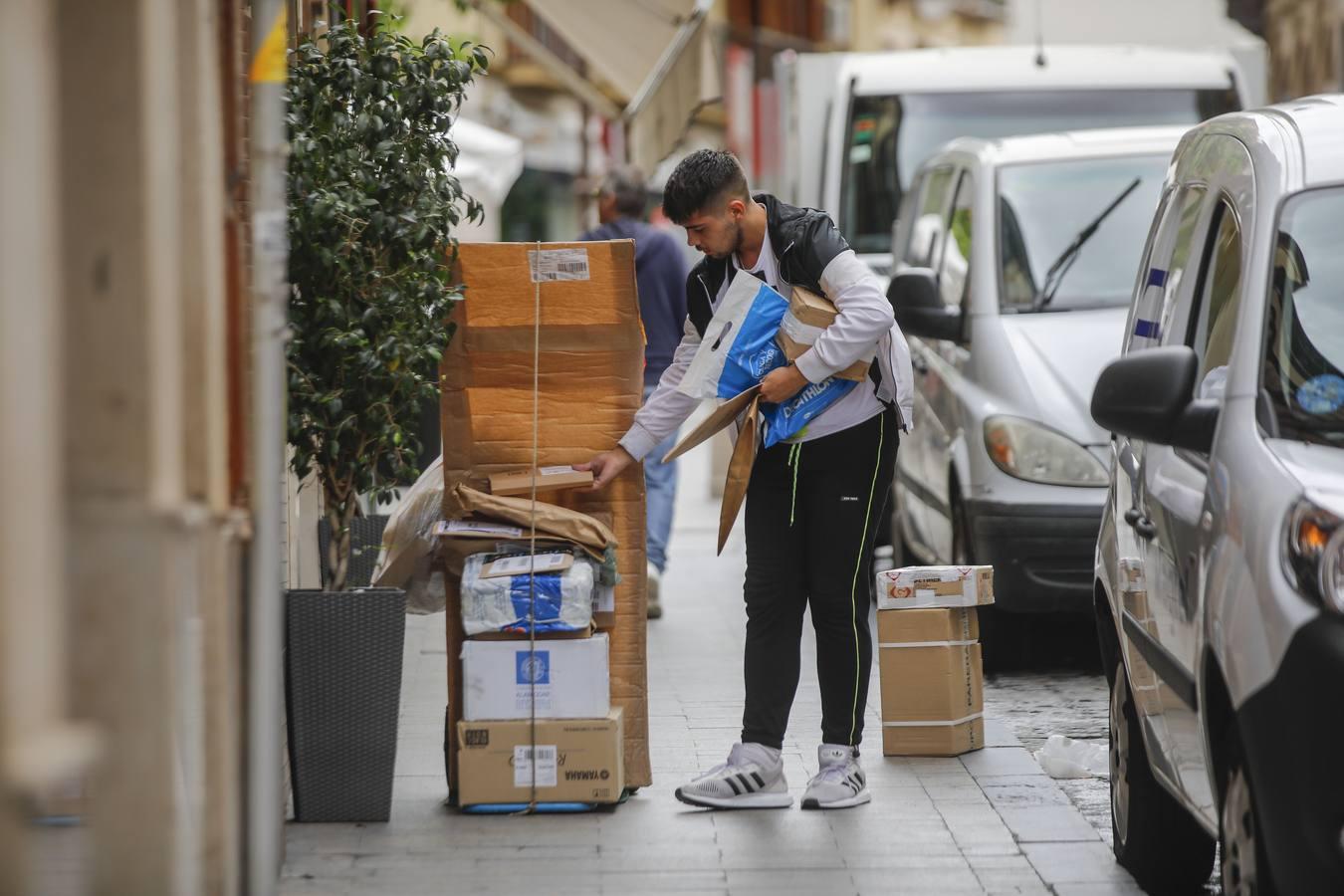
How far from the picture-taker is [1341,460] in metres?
4.30

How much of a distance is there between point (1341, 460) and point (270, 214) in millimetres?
2123

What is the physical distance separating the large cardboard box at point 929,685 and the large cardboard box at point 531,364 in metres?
1.23

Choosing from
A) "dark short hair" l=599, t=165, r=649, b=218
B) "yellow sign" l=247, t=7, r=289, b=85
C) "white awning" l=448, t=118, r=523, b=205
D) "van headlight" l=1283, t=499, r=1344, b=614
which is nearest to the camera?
"van headlight" l=1283, t=499, r=1344, b=614

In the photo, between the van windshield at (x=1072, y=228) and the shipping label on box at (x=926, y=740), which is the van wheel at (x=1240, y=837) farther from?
the van windshield at (x=1072, y=228)

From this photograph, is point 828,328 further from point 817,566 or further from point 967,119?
point 967,119

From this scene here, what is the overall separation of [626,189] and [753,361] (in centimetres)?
454

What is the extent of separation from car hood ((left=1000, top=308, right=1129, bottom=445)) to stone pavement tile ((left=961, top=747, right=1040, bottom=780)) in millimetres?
1647

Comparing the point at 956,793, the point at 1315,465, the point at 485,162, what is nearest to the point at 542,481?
the point at 956,793

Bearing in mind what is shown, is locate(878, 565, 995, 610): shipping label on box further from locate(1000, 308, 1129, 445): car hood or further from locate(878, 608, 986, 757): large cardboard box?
locate(1000, 308, 1129, 445): car hood

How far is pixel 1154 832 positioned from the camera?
540cm

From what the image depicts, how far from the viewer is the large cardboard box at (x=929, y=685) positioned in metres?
7.17

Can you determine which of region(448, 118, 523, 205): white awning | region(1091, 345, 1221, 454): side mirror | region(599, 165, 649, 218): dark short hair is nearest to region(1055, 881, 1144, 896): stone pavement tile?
region(1091, 345, 1221, 454): side mirror

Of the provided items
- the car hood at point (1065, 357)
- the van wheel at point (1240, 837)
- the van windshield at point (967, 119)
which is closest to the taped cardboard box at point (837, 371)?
the van wheel at point (1240, 837)

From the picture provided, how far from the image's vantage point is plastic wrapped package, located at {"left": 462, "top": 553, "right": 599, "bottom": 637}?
6.14 meters
